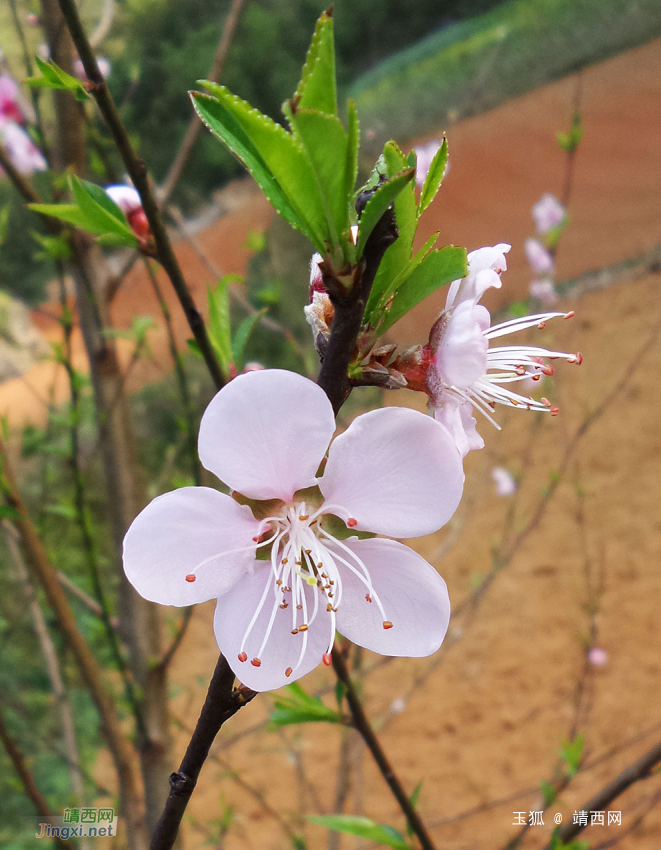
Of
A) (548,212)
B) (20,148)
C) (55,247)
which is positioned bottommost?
(55,247)

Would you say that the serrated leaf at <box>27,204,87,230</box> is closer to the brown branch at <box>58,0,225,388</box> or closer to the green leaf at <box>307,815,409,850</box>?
the brown branch at <box>58,0,225,388</box>

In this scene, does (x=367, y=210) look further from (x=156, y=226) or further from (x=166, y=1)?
(x=166, y=1)

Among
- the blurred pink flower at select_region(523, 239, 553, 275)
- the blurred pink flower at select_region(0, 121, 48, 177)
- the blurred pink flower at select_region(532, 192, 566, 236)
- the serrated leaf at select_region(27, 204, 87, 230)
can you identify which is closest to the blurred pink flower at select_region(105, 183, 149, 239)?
the serrated leaf at select_region(27, 204, 87, 230)

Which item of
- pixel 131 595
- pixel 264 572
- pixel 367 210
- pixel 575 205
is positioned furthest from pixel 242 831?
pixel 575 205

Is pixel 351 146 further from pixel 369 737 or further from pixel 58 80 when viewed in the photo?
pixel 369 737

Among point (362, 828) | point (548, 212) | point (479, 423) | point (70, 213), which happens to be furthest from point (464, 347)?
point (479, 423)

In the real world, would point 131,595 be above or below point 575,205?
below

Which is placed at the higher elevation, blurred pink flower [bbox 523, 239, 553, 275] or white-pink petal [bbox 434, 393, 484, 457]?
blurred pink flower [bbox 523, 239, 553, 275]
